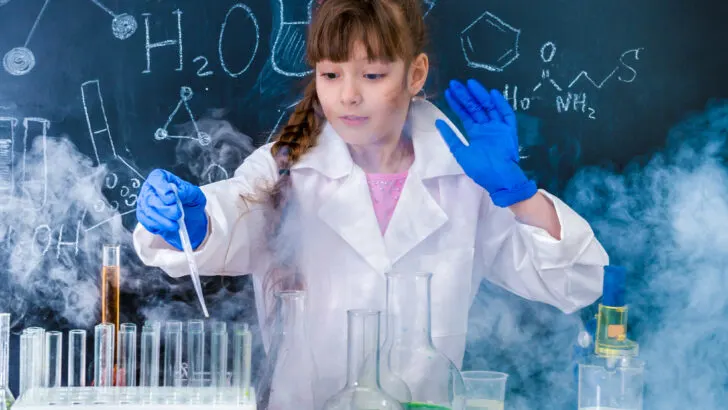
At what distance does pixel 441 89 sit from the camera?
10.3 feet

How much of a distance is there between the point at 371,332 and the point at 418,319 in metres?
0.13

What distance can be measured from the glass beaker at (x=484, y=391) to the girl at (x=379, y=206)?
1.26 ft

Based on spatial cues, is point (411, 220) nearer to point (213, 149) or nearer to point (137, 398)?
point (137, 398)

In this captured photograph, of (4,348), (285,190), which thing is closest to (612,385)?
(285,190)

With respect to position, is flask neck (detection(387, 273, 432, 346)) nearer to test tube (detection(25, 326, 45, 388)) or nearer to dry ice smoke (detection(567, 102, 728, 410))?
test tube (detection(25, 326, 45, 388))

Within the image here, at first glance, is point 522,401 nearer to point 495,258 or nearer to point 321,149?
point 495,258

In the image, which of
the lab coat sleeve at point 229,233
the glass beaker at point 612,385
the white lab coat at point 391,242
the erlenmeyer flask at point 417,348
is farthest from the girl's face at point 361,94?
the glass beaker at point 612,385

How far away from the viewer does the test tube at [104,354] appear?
164 cm

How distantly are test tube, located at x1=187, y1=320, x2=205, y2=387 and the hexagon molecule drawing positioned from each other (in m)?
1.80

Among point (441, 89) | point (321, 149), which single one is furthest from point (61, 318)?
point (441, 89)

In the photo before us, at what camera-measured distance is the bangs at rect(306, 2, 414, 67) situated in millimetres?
2066

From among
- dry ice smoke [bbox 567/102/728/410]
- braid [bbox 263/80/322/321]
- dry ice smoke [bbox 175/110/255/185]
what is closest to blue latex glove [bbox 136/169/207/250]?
braid [bbox 263/80/322/321]

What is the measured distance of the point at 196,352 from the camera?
1.63 metres

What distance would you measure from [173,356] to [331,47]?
0.84m
